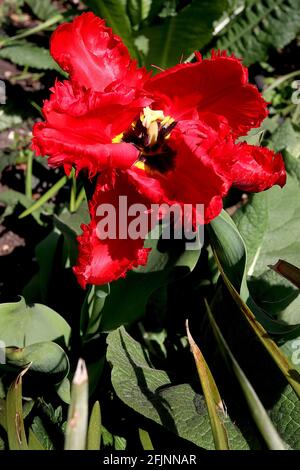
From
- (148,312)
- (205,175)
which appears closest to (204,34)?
(148,312)

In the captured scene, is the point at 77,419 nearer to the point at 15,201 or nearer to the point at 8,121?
the point at 15,201

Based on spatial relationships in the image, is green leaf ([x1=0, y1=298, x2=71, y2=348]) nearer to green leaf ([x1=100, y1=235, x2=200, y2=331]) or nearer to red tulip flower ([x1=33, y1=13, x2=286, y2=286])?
green leaf ([x1=100, y1=235, x2=200, y2=331])

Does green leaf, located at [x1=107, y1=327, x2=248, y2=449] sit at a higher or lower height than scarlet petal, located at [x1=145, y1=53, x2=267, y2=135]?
lower

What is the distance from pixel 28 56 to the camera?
5.82 ft

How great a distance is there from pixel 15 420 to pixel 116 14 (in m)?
1.34

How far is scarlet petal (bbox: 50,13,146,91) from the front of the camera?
2.28 ft

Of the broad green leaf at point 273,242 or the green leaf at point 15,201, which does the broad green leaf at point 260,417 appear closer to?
the broad green leaf at point 273,242

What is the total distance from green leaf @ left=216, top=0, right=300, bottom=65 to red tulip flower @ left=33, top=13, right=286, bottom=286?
3.92ft

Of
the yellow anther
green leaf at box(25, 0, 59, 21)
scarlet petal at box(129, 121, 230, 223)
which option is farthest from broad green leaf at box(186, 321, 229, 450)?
green leaf at box(25, 0, 59, 21)

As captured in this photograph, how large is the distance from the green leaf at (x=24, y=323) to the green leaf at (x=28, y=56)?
1071 millimetres

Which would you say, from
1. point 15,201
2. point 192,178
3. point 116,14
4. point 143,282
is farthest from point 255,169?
point 116,14

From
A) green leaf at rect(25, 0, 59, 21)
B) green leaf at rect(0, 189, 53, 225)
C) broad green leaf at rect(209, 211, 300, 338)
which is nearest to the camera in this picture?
broad green leaf at rect(209, 211, 300, 338)
